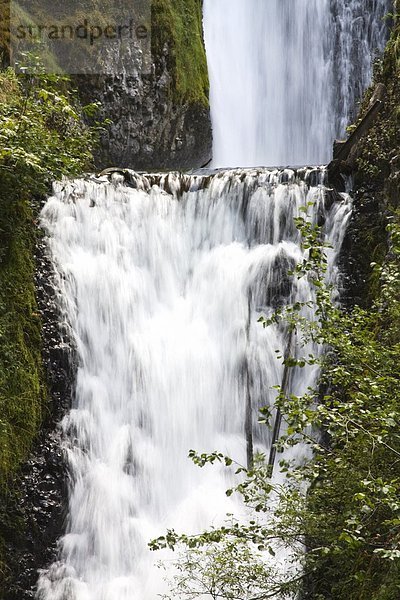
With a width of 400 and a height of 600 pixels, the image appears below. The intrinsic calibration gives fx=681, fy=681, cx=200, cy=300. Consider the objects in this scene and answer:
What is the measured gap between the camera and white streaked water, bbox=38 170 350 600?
24.2 feet

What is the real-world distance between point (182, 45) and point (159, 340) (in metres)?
8.13

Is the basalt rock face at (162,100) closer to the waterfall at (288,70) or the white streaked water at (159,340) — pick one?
the waterfall at (288,70)

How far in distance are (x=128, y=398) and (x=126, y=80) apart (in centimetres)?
715

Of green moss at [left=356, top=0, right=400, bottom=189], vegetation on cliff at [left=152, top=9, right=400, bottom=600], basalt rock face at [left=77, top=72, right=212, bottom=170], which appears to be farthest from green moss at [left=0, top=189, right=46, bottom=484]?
basalt rock face at [left=77, top=72, right=212, bottom=170]

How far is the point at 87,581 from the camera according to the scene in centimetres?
705

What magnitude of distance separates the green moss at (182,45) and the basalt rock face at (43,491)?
Answer: 7.21 meters

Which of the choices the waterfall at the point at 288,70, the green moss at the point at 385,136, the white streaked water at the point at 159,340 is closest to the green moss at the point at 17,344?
the white streaked water at the point at 159,340

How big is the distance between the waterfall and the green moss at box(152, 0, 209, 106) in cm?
114

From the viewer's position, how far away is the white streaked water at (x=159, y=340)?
738 centimetres

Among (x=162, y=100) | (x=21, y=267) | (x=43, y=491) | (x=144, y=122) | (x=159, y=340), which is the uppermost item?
(x=162, y=100)

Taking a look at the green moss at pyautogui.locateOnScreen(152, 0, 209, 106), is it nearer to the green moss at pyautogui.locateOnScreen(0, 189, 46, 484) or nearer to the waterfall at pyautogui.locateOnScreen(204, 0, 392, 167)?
the waterfall at pyautogui.locateOnScreen(204, 0, 392, 167)

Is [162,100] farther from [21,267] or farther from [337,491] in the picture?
[337,491]

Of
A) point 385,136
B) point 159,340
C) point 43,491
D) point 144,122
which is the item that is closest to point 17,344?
point 43,491

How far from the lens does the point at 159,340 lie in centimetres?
862
